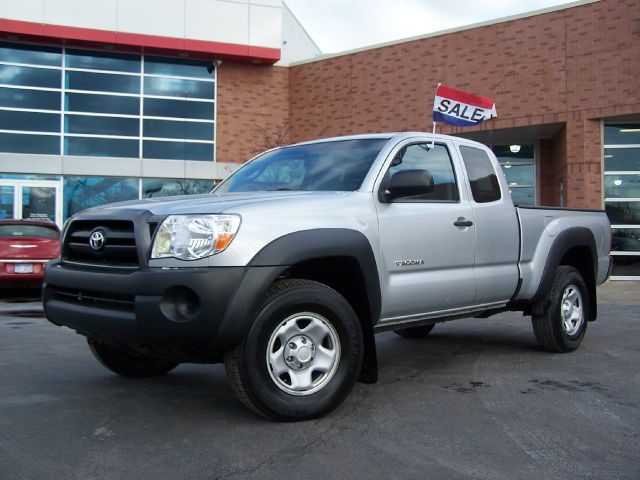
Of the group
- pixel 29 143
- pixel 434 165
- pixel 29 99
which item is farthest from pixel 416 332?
pixel 29 99

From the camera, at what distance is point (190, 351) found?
3662 millimetres

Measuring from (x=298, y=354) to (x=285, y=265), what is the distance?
1.89 ft

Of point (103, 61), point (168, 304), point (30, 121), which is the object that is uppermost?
point (103, 61)

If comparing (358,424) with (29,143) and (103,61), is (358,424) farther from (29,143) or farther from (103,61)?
(103,61)

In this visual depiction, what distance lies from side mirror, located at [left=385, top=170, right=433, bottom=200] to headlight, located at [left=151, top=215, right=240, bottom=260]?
1264 millimetres

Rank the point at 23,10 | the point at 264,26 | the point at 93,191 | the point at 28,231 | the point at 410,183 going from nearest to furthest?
the point at 410,183, the point at 28,231, the point at 23,10, the point at 93,191, the point at 264,26

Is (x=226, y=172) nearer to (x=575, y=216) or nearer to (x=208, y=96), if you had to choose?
(x=208, y=96)

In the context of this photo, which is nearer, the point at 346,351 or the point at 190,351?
the point at 190,351

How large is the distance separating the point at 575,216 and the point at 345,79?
13369 mm

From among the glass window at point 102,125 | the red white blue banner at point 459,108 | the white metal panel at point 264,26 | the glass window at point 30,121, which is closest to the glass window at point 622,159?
the red white blue banner at point 459,108

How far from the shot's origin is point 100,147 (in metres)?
18.7

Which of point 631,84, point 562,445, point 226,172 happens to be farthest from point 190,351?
point 226,172

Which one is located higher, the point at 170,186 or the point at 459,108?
the point at 459,108

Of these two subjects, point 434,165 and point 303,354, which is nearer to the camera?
point 303,354
